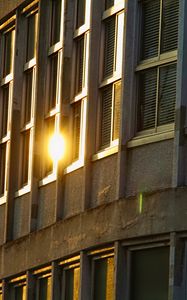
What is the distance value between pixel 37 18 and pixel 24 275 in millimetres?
4952

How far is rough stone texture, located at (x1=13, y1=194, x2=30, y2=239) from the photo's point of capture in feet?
94.2

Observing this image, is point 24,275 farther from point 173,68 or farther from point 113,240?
point 173,68

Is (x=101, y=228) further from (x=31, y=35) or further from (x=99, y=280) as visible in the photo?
(x=31, y=35)

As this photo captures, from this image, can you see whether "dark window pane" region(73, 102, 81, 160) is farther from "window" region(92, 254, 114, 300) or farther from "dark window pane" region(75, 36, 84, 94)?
"window" region(92, 254, 114, 300)

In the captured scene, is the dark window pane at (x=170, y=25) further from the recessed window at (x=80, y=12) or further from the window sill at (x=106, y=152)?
the recessed window at (x=80, y=12)

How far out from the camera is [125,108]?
23.8 metres

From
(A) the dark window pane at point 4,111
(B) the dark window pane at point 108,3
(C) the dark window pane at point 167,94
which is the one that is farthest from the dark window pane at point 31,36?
(C) the dark window pane at point 167,94

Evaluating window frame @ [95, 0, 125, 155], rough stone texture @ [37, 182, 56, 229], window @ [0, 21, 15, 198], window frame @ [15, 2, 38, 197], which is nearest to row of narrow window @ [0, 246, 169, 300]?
rough stone texture @ [37, 182, 56, 229]

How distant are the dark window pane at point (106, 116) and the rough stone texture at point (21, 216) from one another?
13.4 ft

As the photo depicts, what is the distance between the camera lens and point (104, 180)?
24516mm

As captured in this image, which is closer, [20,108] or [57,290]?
[57,290]

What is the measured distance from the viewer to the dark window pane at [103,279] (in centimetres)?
2392

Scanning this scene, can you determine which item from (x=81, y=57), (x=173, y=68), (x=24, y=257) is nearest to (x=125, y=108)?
(x=173, y=68)

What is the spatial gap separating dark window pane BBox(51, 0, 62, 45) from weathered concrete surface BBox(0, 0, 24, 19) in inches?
63.5
